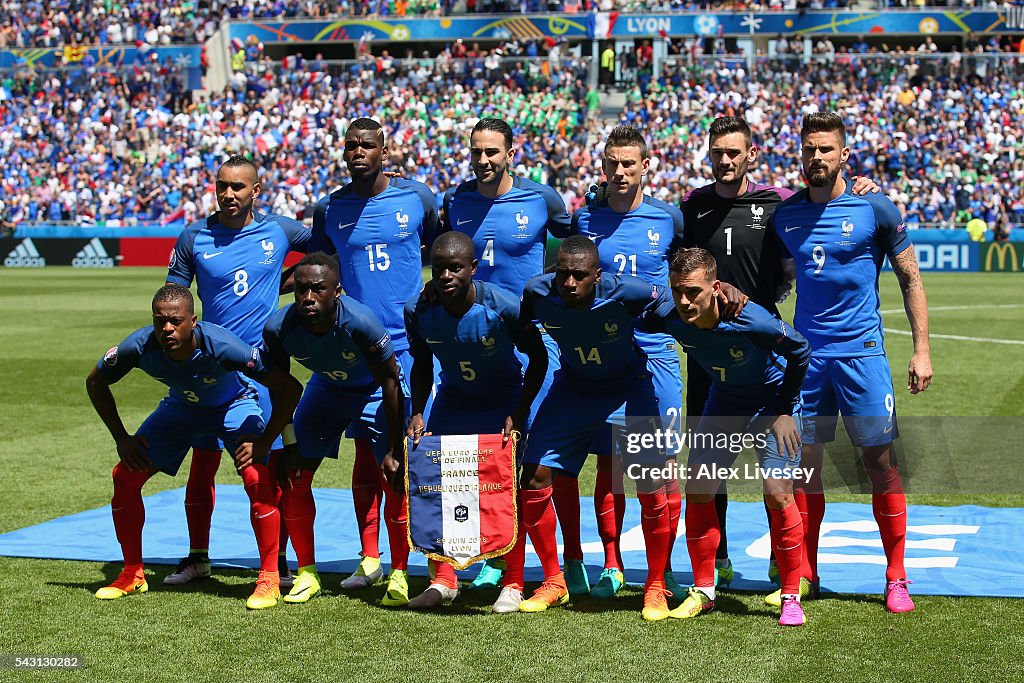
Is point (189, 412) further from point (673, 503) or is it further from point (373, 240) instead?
point (673, 503)

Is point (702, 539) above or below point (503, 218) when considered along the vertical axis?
below

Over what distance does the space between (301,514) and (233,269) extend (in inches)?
58.7

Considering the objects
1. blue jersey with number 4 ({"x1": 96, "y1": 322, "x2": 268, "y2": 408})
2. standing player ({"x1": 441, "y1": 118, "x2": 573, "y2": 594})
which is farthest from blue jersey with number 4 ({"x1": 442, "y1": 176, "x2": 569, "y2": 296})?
blue jersey with number 4 ({"x1": 96, "y1": 322, "x2": 268, "y2": 408})

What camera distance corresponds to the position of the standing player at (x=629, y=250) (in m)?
6.64

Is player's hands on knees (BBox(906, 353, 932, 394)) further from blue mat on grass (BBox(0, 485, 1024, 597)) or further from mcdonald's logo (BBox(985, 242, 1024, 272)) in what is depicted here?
mcdonald's logo (BBox(985, 242, 1024, 272))

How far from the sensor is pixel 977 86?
3759 centimetres

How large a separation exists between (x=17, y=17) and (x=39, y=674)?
161ft

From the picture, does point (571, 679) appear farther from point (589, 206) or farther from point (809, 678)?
point (589, 206)

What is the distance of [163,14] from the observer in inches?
1864

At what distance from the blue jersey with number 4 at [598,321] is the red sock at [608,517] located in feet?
2.49

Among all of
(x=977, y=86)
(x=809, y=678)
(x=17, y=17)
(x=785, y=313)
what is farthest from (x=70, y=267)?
(x=809, y=678)

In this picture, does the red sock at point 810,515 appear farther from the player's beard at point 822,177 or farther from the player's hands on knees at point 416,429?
the player's hands on knees at point 416,429

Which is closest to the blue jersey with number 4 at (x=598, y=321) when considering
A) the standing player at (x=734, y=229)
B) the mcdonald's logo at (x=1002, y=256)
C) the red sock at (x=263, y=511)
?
the standing player at (x=734, y=229)

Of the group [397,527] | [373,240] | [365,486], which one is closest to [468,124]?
[373,240]
